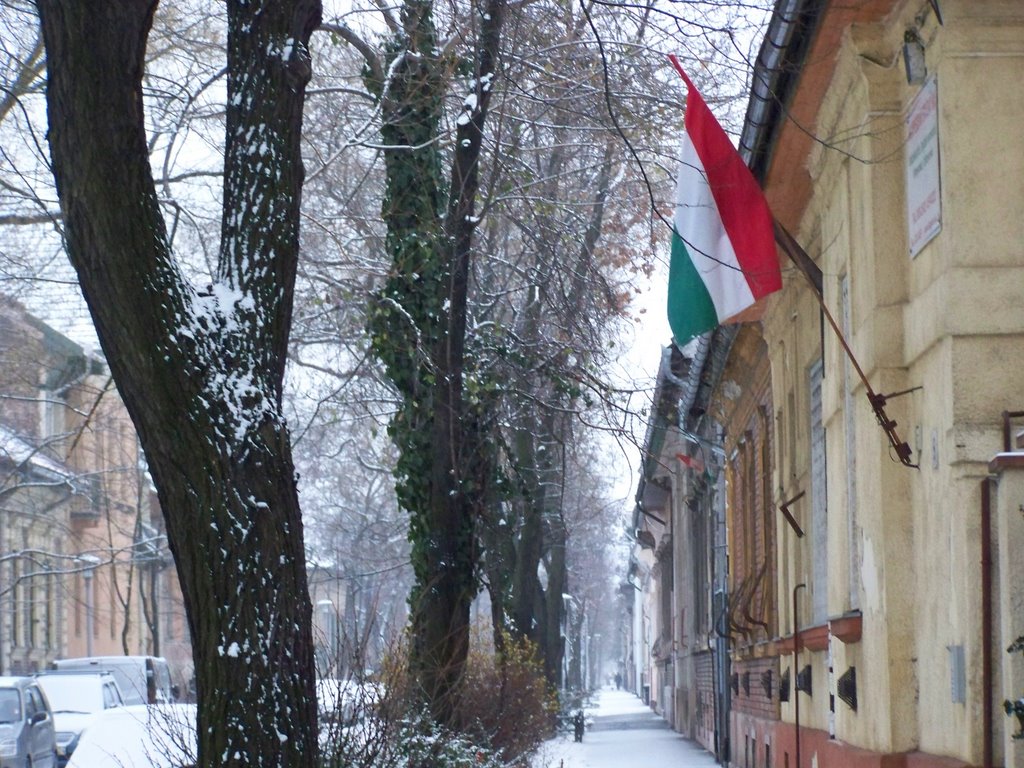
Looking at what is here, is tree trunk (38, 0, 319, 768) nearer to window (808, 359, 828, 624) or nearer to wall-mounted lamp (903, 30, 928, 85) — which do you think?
wall-mounted lamp (903, 30, 928, 85)

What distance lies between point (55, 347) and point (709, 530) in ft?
59.8

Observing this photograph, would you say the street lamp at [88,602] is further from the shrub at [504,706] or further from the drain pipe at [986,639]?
the drain pipe at [986,639]

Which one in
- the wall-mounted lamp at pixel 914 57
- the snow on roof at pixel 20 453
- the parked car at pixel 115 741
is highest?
the snow on roof at pixel 20 453

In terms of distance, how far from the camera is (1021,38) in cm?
753

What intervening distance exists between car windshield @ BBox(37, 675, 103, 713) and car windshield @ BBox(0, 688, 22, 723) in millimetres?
6262

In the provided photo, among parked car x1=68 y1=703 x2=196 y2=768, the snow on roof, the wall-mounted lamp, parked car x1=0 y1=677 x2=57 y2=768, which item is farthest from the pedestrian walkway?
the snow on roof

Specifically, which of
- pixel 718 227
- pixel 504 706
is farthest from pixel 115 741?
pixel 718 227

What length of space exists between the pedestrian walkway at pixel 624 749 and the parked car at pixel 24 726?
608cm

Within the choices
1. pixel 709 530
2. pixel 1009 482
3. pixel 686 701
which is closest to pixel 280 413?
pixel 1009 482

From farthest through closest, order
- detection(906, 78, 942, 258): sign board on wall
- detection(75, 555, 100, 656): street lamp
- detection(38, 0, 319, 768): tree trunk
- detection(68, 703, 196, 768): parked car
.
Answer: detection(75, 555, 100, 656): street lamp < detection(68, 703, 196, 768): parked car < detection(906, 78, 942, 258): sign board on wall < detection(38, 0, 319, 768): tree trunk

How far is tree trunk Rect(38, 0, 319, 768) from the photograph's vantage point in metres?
7.14

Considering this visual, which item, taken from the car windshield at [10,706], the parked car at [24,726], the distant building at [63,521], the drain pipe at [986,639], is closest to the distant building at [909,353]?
the drain pipe at [986,639]

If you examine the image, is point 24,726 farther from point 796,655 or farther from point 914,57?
point 914,57

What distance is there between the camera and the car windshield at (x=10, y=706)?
65.4ft
